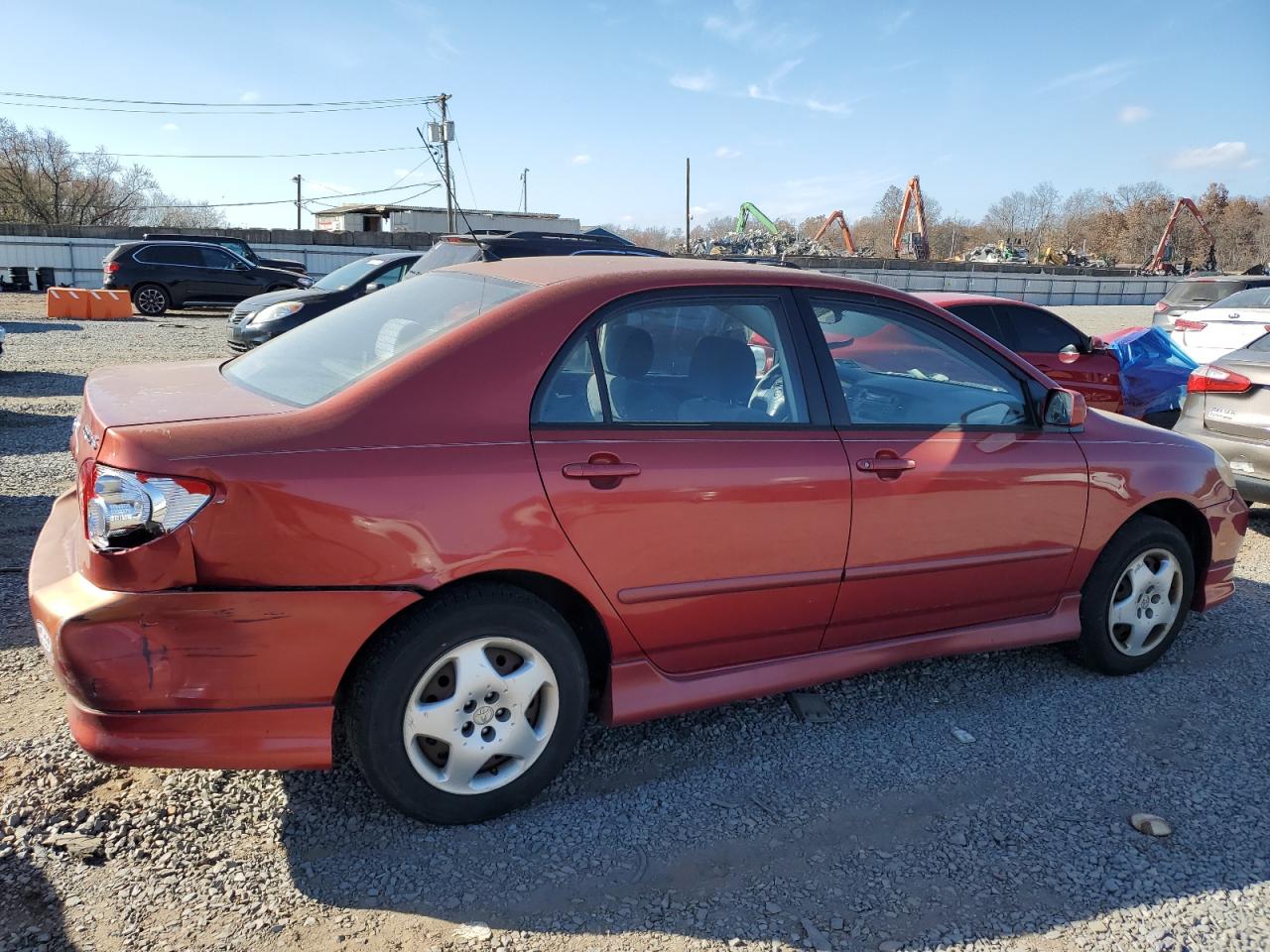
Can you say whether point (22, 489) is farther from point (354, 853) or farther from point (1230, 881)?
point (1230, 881)

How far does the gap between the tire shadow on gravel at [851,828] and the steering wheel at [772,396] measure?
4.01 feet

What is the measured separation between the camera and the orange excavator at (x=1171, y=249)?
58.3m

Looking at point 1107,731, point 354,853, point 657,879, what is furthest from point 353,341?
point 1107,731

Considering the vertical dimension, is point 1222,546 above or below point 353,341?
below

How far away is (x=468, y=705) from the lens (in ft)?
8.68

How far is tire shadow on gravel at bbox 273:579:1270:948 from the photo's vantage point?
96.8 inches

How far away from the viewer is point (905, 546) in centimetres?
329

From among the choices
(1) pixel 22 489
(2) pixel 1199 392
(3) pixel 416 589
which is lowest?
(1) pixel 22 489

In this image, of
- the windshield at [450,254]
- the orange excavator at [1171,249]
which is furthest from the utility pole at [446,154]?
the orange excavator at [1171,249]

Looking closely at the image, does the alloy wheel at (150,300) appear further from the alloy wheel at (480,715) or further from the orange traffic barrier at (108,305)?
the alloy wheel at (480,715)

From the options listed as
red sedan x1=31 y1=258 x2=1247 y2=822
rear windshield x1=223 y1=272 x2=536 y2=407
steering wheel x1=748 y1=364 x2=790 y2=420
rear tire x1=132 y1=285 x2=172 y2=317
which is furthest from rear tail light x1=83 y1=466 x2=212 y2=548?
rear tire x1=132 y1=285 x2=172 y2=317

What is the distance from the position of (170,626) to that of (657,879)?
148cm

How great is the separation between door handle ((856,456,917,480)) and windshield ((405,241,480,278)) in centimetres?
553

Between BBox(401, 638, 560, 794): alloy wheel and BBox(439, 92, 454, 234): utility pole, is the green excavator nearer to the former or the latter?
BBox(439, 92, 454, 234): utility pole
